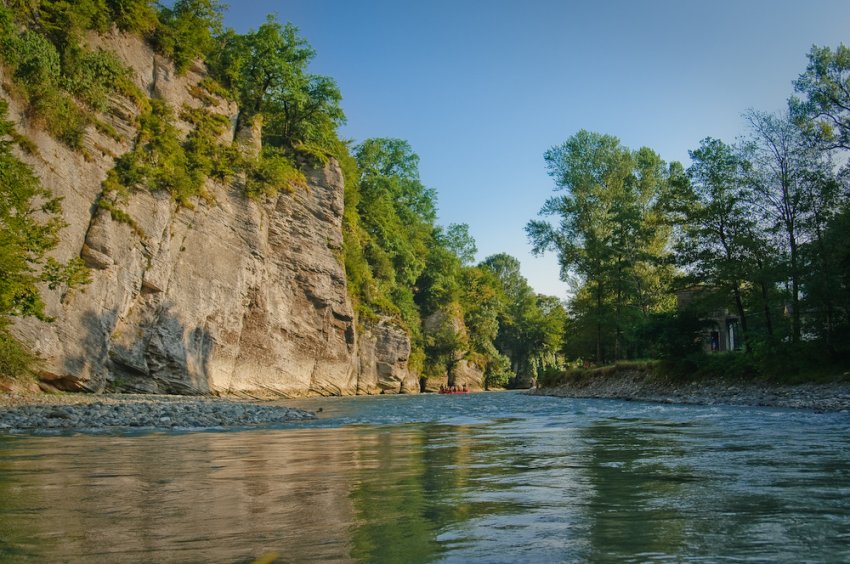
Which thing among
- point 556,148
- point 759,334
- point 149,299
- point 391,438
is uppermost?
point 556,148

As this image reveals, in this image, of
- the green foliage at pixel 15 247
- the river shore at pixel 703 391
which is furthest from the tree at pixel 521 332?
the green foliage at pixel 15 247

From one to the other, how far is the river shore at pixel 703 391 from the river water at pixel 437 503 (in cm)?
1239

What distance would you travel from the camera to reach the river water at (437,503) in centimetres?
300

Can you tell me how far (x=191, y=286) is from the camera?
35406 mm

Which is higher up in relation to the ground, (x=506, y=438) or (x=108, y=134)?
(x=108, y=134)

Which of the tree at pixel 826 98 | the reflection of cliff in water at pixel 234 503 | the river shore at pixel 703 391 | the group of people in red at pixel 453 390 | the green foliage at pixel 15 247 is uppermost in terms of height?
the tree at pixel 826 98

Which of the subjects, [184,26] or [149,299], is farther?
[184,26]

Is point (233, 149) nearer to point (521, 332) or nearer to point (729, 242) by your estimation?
point (729, 242)

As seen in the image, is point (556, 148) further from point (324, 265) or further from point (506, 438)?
point (506, 438)

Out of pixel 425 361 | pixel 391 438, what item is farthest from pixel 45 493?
pixel 425 361

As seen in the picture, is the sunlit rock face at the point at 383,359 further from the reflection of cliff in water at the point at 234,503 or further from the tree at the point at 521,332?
the reflection of cliff in water at the point at 234,503

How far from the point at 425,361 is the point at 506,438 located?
197 feet

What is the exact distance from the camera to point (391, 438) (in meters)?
11.0

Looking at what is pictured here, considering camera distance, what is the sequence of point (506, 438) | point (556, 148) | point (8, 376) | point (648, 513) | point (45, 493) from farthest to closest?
point (556, 148)
point (8, 376)
point (506, 438)
point (45, 493)
point (648, 513)
